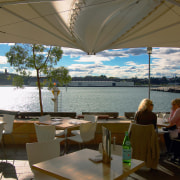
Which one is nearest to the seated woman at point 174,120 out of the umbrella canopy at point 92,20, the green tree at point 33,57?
the umbrella canopy at point 92,20

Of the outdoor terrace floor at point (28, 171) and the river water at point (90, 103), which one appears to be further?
the river water at point (90, 103)

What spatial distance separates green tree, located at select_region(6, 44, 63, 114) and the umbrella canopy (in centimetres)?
422

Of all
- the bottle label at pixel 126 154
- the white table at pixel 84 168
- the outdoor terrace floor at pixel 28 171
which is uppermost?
the bottle label at pixel 126 154

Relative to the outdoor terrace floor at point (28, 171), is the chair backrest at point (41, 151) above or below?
above

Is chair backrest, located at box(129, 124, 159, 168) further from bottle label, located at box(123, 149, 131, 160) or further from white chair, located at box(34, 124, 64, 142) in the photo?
bottle label, located at box(123, 149, 131, 160)

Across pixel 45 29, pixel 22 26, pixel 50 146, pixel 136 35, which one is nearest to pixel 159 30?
pixel 136 35

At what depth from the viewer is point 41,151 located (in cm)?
282

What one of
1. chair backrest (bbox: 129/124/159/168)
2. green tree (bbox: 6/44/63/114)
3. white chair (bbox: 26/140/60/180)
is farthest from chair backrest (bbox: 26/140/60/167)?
green tree (bbox: 6/44/63/114)

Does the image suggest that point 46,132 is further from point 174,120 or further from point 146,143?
point 174,120

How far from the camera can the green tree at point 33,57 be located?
952cm

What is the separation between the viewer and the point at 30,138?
5988 millimetres

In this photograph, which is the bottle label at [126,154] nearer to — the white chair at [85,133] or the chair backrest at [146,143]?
the chair backrest at [146,143]

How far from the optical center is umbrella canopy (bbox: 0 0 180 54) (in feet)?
11.0

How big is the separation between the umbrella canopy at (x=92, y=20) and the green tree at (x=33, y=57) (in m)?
4.22
